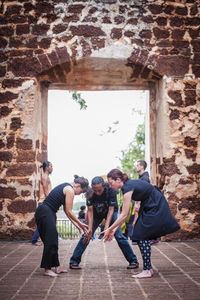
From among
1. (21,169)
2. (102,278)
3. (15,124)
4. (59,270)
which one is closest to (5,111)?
(15,124)

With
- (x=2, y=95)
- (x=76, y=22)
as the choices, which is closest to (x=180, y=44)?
(x=76, y=22)

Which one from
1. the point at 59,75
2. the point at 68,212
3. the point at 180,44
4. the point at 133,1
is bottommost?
the point at 68,212

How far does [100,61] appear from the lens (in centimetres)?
675

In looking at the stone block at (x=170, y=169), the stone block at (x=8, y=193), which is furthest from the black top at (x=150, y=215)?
the stone block at (x=8, y=193)

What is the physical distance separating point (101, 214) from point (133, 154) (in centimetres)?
2335

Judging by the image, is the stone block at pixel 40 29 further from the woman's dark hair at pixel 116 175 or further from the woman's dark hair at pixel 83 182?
the woman's dark hair at pixel 116 175

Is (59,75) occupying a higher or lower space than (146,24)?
lower

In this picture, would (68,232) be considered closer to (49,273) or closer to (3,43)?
(3,43)

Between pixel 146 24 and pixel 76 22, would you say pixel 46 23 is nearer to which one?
pixel 76 22

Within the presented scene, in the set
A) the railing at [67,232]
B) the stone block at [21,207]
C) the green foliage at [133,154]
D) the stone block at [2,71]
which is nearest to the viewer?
the stone block at [21,207]

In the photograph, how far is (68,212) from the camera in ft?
13.5

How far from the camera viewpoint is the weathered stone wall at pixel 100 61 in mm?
6555

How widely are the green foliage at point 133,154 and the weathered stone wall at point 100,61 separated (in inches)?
776

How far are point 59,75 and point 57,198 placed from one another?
135 inches
